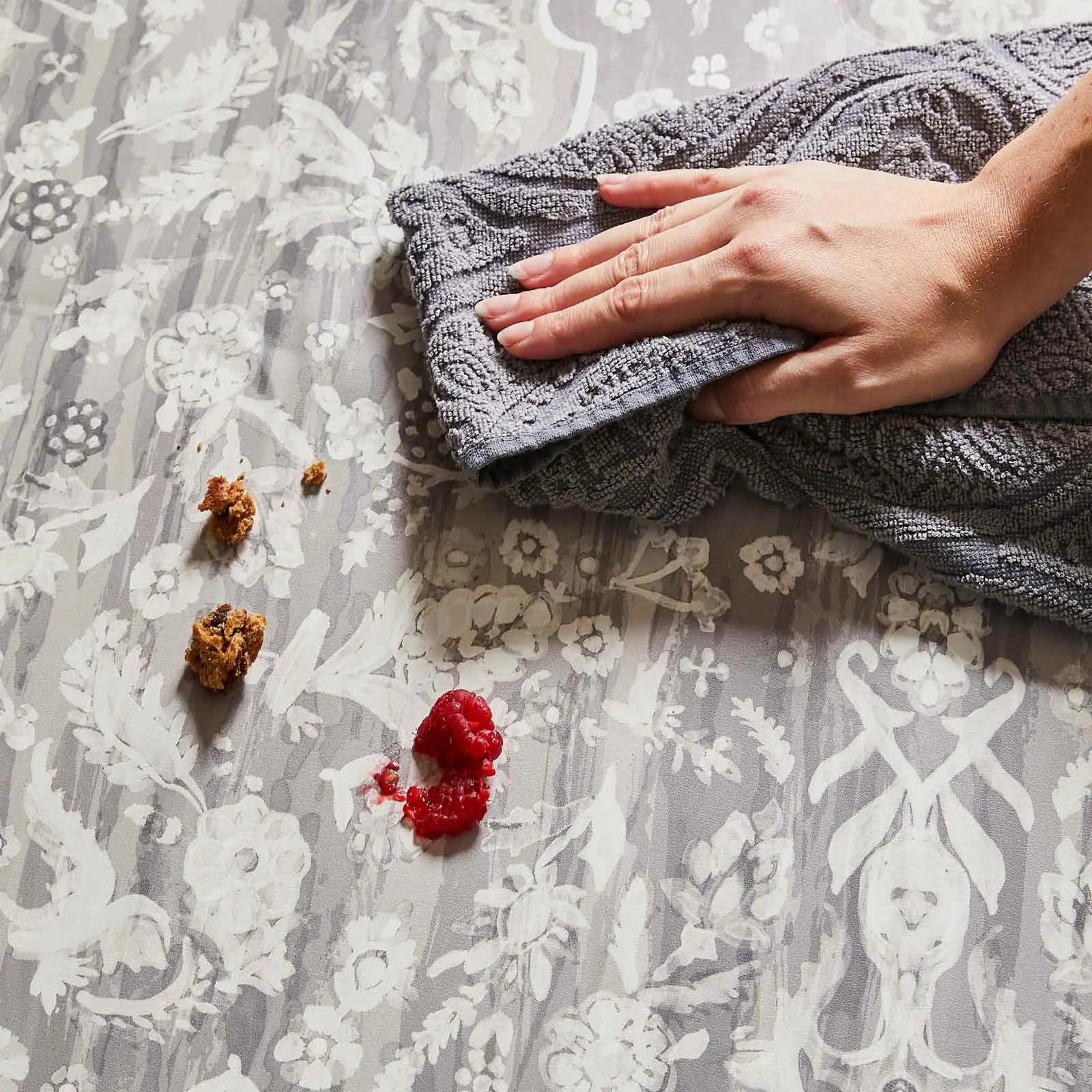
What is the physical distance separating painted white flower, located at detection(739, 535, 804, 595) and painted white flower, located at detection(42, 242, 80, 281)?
0.69m

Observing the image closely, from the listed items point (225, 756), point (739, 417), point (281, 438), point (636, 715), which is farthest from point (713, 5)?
point (225, 756)

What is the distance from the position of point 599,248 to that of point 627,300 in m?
0.09

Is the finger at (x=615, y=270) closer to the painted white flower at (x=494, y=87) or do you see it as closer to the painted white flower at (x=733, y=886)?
the painted white flower at (x=494, y=87)

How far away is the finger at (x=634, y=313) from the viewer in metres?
0.84

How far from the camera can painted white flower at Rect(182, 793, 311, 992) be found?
0.80 m

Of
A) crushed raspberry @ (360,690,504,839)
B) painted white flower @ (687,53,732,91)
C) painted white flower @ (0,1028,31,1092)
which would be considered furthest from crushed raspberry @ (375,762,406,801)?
painted white flower @ (687,53,732,91)

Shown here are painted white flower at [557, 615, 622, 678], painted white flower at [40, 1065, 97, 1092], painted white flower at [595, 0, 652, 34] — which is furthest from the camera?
painted white flower at [595, 0, 652, 34]

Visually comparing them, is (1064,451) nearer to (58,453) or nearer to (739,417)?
(739,417)

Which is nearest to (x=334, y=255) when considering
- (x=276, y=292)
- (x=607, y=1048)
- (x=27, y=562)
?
(x=276, y=292)

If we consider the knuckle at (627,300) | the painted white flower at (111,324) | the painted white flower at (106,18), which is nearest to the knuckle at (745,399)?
the knuckle at (627,300)

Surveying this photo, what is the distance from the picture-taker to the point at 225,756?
0.85 meters

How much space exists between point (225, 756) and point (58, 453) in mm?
324

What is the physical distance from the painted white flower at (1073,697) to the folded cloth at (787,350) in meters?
0.05

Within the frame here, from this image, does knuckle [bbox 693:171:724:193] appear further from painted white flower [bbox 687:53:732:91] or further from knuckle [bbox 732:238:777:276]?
painted white flower [bbox 687:53:732:91]
